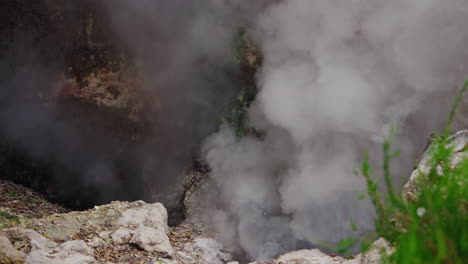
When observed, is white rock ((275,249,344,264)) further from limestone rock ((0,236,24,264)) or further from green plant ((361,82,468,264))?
green plant ((361,82,468,264))

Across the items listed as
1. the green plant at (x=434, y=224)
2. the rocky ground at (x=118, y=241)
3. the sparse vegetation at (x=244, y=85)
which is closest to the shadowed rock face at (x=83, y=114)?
the sparse vegetation at (x=244, y=85)

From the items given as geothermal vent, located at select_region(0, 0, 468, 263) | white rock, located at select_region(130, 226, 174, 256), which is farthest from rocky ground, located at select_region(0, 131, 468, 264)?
geothermal vent, located at select_region(0, 0, 468, 263)

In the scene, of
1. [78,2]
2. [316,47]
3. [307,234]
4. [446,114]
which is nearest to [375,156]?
[446,114]

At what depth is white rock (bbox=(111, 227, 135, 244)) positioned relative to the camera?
4879 millimetres

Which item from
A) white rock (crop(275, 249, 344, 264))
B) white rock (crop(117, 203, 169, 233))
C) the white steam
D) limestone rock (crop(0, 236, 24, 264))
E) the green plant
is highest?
the white steam

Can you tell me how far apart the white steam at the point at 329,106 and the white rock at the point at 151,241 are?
6.36 feet

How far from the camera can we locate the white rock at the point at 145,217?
5371 millimetres

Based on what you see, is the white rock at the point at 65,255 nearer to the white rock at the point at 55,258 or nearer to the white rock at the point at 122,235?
the white rock at the point at 55,258

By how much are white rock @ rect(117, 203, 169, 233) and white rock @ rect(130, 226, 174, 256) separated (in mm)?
348

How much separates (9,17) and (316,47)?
25.9ft

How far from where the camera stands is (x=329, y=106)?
7.12m

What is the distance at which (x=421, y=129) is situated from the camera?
21.0ft

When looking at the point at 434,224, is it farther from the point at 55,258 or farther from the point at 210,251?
the point at 210,251

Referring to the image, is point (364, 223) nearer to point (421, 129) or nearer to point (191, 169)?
point (421, 129)
